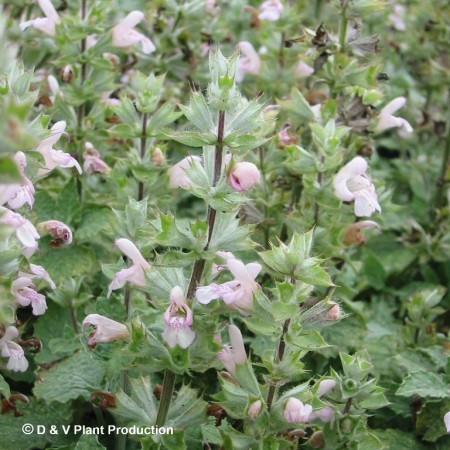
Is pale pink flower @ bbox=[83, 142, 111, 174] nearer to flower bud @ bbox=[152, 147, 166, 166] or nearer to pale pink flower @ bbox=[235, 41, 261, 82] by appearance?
flower bud @ bbox=[152, 147, 166, 166]

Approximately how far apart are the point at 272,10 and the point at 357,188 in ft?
3.54

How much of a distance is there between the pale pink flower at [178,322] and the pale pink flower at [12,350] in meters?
0.42

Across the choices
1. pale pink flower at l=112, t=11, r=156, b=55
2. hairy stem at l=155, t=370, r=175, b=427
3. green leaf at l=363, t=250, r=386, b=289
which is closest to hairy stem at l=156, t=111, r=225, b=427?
hairy stem at l=155, t=370, r=175, b=427

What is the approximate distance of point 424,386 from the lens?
1.98 metres

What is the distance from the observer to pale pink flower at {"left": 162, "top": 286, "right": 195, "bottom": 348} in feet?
4.92

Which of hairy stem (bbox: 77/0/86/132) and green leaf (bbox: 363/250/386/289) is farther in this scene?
green leaf (bbox: 363/250/386/289)

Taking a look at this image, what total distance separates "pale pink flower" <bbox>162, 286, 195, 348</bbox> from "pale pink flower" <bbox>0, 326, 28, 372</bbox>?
1.37 feet

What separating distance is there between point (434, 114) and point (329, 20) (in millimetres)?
889

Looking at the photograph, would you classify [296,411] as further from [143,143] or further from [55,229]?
[143,143]

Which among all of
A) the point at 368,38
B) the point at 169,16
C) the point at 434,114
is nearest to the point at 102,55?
the point at 169,16

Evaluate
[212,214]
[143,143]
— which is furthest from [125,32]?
[212,214]

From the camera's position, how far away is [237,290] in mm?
1530

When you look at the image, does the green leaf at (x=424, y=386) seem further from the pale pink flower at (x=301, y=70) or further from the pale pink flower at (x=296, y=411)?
the pale pink flower at (x=301, y=70)

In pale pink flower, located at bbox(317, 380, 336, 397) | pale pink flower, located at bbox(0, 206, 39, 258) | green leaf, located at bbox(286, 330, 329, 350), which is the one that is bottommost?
pale pink flower, located at bbox(317, 380, 336, 397)
